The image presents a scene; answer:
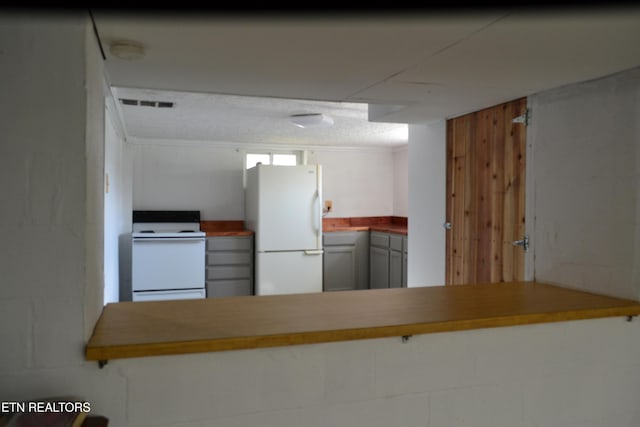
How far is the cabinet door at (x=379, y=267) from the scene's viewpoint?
509 cm

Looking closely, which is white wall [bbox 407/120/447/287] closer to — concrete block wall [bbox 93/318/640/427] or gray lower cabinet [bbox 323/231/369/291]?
concrete block wall [bbox 93/318/640/427]

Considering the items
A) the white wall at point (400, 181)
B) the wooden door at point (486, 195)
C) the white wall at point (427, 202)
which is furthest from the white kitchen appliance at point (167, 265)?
the wooden door at point (486, 195)

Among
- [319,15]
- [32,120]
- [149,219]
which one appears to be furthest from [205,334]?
[149,219]

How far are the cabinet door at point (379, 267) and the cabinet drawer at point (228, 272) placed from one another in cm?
137

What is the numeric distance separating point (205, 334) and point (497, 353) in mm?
946

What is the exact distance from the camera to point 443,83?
2.08m

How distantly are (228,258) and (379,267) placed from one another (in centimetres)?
160

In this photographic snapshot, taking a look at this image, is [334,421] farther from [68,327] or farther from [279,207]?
[279,207]

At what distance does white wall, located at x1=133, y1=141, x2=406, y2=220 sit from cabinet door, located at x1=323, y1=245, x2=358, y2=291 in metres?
0.69

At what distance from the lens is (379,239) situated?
17.2 feet

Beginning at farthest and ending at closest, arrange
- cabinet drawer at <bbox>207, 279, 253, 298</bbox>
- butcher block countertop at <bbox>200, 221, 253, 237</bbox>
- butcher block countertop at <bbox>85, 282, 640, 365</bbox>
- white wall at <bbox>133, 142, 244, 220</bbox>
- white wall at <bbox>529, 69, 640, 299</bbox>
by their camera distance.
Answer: butcher block countertop at <bbox>200, 221, 253, 237</bbox> → white wall at <bbox>133, 142, 244, 220</bbox> → cabinet drawer at <bbox>207, 279, 253, 298</bbox> → white wall at <bbox>529, 69, 640, 299</bbox> → butcher block countertop at <bbox>85, 282, 640, 365</bbox>

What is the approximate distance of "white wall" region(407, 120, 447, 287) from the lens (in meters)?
3.07

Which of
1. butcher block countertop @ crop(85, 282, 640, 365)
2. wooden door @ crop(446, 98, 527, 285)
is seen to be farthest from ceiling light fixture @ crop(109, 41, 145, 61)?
wooden door @ crop(446, 98, 527, 285)

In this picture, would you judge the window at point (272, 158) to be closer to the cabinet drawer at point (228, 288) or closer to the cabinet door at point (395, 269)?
the cabinet drawer at point (228, 288)
